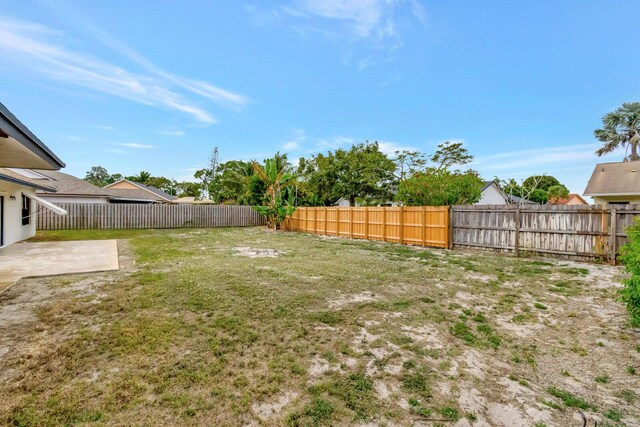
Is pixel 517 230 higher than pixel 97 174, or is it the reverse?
pixel 97 174

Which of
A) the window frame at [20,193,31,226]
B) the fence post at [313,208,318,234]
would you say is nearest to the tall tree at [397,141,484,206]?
the fence post at [313,208,318,234]

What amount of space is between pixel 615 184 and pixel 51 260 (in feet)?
92.1

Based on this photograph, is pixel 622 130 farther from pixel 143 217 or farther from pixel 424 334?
pixel 143 217

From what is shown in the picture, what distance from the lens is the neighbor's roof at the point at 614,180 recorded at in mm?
17938

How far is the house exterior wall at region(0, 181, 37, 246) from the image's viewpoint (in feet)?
33.2

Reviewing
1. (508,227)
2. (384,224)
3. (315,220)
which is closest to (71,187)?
(315,220)

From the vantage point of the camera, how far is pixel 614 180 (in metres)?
19.2

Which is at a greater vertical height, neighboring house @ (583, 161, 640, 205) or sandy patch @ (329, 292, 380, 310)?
neighboring house @ (583, 161, 640, 205)

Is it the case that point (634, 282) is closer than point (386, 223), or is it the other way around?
point (634, 282)

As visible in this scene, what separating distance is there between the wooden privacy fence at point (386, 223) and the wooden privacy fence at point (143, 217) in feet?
21.1

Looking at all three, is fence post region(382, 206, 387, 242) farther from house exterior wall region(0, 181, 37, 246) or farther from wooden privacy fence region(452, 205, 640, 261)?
house exterior wall region(0, 181, 37, 246)

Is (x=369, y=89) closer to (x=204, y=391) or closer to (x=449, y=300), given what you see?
(x=449, y=300)

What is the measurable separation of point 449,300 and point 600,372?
6.86ft

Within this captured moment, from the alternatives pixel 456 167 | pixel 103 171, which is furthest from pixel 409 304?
pixel 103 171
